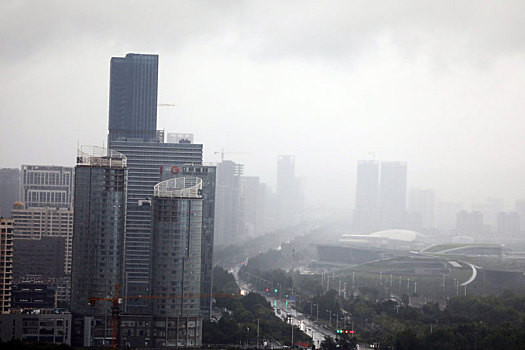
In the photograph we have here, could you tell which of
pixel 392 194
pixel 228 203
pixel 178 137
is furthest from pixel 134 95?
pixel 392 194

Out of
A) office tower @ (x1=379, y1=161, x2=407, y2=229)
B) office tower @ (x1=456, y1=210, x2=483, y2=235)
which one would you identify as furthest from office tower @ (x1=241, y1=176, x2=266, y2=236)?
office tower @ (x1=456, y1=210, x2=483, y2=235)

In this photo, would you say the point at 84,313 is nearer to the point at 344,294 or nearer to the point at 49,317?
the point at 49,317

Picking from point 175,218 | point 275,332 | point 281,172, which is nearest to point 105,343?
point 175,218

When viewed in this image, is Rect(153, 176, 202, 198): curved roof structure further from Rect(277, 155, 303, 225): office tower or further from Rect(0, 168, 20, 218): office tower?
Rect(277, 155, 303, 225): office tower

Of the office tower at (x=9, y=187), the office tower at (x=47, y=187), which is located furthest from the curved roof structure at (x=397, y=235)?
the office tower at (x=9, y=187)

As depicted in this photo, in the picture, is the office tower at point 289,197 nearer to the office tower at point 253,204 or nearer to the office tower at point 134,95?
the office tower at point 253,204

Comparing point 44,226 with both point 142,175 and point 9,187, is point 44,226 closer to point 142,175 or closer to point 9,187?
point 9,187
